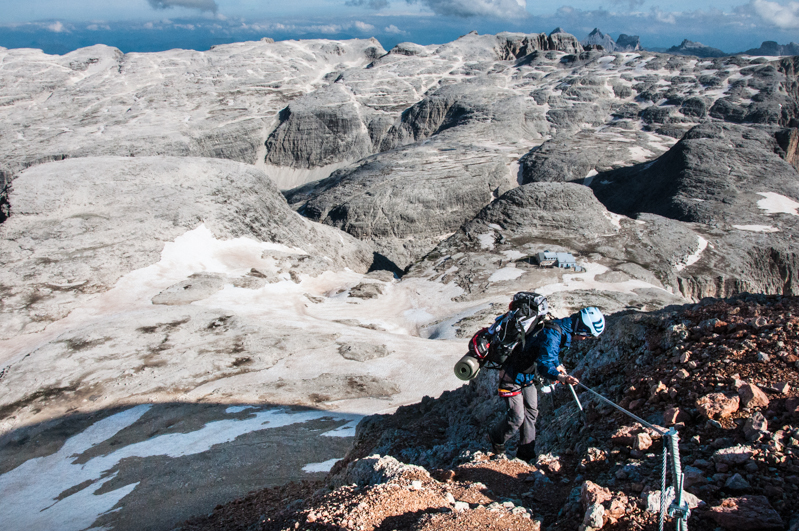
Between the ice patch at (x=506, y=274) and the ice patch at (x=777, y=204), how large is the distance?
3368 centimetres

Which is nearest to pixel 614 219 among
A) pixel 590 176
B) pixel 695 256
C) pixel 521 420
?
pixel 695 256

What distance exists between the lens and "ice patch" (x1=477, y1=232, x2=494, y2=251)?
4547 centimetres

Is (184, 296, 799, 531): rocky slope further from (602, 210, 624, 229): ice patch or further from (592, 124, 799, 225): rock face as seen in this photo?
(592, 124, 799, 225): rock face

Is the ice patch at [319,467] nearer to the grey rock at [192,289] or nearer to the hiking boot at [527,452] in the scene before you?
the hiking boot at [527,452]

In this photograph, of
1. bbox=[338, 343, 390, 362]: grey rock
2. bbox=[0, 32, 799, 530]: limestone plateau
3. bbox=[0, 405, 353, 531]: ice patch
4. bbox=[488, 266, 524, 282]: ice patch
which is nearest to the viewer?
bbox=[0, 405, 353, 531]: ice patch

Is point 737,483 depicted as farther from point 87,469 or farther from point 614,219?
point 614,219

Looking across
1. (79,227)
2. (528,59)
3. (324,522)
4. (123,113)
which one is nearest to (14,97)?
(123,113)

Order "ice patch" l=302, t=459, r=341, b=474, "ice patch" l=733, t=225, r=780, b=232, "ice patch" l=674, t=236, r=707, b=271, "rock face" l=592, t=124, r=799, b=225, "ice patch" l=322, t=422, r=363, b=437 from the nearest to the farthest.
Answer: "ice patch" l=302, t=459, r=341, b=474, "ice patch" l=322, t=422, r=363, b=437, "ice patch" l=674, t=236, r=707, b=271, "ice patch" l=733, t=225, r=780, b=232, "rock face" l=592, t=124, r=799, b=225

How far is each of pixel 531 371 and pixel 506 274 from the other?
3261 cm

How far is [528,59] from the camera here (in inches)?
5059

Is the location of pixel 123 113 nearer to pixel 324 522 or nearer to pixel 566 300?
pixel 566 300

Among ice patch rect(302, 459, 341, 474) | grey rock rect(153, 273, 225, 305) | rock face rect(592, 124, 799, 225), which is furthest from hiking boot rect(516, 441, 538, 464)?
rock face rect(592, 124, 799, 225)

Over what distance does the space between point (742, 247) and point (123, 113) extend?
362ft

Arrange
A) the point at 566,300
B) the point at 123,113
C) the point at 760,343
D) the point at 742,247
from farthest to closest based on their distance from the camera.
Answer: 1. the point at 123,113
2. the point at 742,247
3. the point at 566,300
4. the point at 760,343
